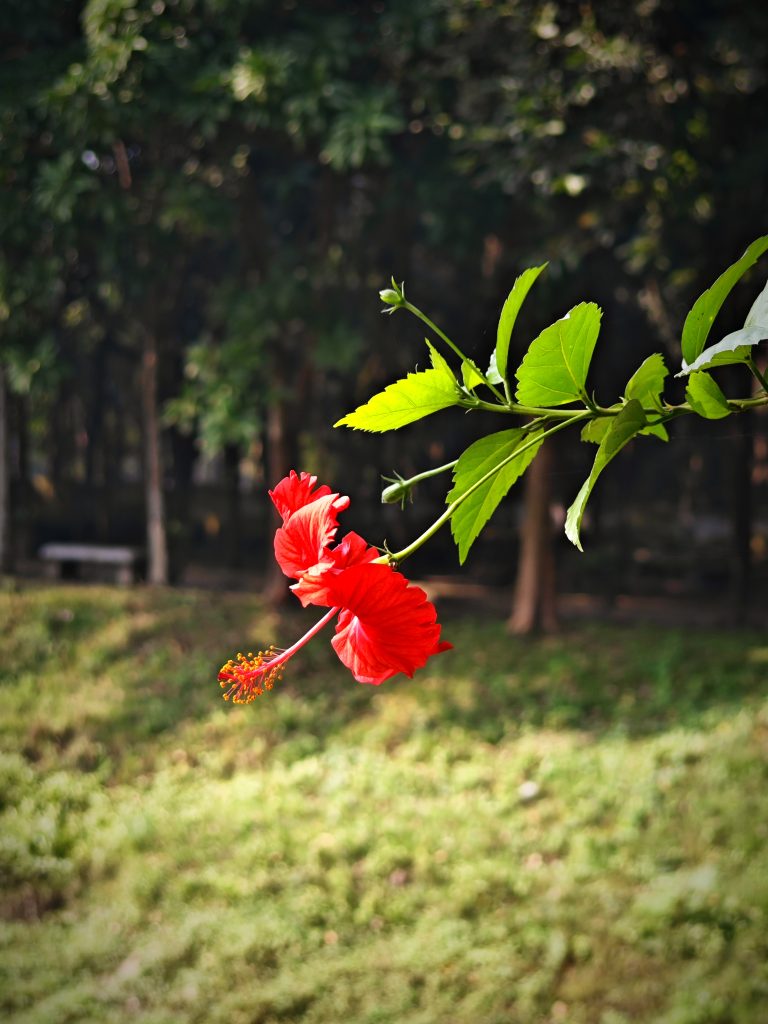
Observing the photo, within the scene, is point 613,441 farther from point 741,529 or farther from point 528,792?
point 741,529

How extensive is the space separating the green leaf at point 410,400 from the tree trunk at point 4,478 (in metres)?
8.82

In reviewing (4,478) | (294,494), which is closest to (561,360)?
(294,494)

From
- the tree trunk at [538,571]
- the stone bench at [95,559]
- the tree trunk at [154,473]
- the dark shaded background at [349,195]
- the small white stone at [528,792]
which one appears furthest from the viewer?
the stone bench at [95,559]

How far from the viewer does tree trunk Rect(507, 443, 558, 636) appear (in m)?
7.69

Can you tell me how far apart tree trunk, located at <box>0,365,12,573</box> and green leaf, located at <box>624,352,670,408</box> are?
8.88 m

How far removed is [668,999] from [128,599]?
5144 mm

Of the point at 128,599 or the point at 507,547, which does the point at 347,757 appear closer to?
the point at 128,599

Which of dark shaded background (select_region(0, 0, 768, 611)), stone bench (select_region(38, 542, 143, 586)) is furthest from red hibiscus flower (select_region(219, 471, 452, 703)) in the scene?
stone bench (select_region(38, 542, 143, 586))

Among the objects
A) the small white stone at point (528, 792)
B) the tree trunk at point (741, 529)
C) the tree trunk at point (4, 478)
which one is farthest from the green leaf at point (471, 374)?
the tree trunk at point (4, 478)

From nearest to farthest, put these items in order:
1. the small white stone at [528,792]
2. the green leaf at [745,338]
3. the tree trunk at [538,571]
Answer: the green leaf at [745,338]
the small white stone at [528,792]
the tree trunk at [538,571]

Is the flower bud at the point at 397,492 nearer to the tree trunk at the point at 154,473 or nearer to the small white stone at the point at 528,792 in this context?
the small white stone at the point at 528,792

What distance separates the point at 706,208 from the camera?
6656mm

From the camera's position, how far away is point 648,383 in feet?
2.03

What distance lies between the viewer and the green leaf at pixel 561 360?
1.97 feet
